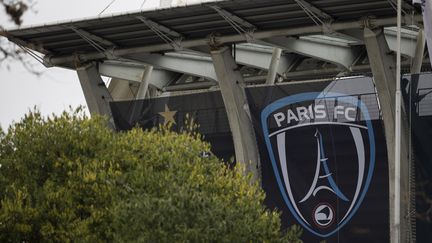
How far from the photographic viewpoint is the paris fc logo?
34.8 metres

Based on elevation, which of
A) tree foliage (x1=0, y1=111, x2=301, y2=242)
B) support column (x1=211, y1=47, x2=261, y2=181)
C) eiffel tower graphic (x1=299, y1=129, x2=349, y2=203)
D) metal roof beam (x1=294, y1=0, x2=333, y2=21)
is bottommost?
tree foliage (x1=0, y1=111, x2=301, y2=242)

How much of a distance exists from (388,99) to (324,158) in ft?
8.07

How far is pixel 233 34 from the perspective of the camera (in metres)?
36.2

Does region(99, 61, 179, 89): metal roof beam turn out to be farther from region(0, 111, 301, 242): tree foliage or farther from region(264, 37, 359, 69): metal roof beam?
region(0, 111, 301, 242): tree foliage

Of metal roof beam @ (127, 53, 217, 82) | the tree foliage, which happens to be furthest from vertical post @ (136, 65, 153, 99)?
the tree foliage

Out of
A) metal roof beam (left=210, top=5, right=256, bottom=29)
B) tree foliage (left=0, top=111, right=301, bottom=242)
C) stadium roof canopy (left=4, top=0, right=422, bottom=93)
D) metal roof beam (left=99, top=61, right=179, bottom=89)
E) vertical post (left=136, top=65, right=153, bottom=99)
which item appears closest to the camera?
tree foliage (left=0, top=111, right=301, bottom=242)

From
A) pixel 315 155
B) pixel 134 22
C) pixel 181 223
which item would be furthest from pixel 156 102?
pixel 181 223

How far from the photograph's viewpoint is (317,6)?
33.7 meters

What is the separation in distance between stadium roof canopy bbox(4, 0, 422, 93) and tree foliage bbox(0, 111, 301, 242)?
10.1 m

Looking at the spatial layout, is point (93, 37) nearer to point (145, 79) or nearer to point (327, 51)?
point (145, 79)

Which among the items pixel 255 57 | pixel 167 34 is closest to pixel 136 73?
pixel 255 57

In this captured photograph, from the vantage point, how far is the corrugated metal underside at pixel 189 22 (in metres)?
33.6

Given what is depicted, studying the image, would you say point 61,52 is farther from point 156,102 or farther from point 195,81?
point 195,81

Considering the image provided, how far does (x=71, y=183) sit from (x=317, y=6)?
1237 centimetres
